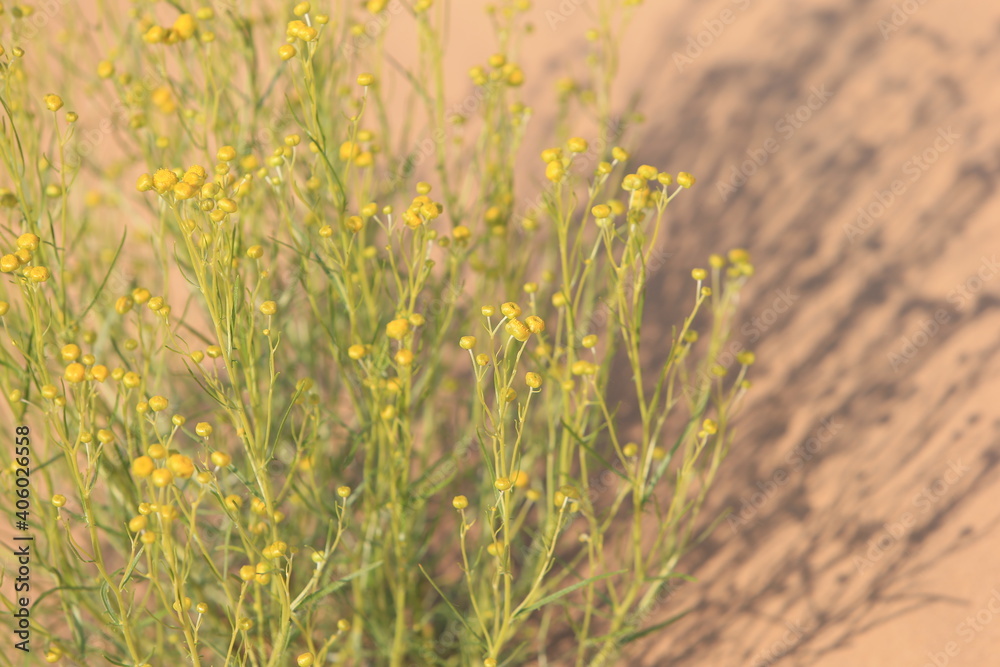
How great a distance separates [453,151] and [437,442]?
1.10 m

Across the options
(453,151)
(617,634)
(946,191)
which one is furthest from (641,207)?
(453,151)

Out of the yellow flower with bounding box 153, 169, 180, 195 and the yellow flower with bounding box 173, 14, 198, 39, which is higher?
the yellow flower with bounding box 173, 14, 198, 39

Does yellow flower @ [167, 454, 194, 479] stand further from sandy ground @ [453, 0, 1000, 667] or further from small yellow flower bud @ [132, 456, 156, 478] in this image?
sandy ground @ [453, 0, 1000, 667]

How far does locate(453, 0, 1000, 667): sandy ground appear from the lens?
1483 millimetres

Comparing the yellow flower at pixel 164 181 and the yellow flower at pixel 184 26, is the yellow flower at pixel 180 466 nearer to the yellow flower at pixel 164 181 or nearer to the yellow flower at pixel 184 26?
the yellow flower at pixel 164 181

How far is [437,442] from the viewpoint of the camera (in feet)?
6.31

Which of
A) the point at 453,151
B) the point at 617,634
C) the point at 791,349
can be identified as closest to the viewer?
the point at 617,634

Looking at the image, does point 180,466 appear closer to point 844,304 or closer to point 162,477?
point 162,477

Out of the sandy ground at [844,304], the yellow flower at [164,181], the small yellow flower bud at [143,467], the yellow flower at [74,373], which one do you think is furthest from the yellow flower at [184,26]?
the sandy ground at [844,304]

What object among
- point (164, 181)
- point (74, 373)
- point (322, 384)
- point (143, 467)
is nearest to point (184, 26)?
point (164, 181)

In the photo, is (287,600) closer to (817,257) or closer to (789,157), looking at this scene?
(817,257)

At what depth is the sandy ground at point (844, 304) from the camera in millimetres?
1483

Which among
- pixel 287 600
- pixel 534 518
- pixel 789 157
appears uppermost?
pixel 789 157

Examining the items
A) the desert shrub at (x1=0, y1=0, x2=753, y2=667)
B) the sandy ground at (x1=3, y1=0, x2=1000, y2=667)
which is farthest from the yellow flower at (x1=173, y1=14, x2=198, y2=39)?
the sandy ground at (x1=3, y1=0, x2=1000, y2=667)
